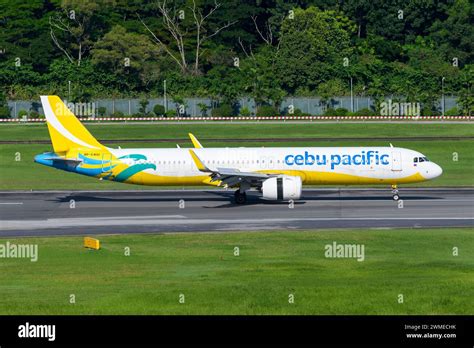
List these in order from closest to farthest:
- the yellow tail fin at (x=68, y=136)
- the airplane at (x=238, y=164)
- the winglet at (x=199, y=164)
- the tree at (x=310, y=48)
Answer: the winglet at (x=199, y=164) → the airplane at (x=238, y=164) → the yellow tail fin at (x=68, y=136) → the tree at (x=310, y=48)

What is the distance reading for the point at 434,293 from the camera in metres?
35.9

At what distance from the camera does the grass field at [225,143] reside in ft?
264

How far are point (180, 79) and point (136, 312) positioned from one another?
130 metres

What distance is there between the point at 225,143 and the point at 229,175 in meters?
40.8

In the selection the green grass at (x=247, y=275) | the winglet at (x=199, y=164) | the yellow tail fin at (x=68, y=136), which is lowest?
the green grass at (x=247, y=275)

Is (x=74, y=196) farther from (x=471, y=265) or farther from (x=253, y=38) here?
(x=253, y=38)

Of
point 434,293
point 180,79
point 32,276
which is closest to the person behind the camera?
point 434,293

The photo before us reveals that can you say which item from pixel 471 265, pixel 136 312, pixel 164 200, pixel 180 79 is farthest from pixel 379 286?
pixel 180 79

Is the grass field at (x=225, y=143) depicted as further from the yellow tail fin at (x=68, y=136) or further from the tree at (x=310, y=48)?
the tree at (x=310, y=48)

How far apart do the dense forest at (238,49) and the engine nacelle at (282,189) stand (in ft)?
282

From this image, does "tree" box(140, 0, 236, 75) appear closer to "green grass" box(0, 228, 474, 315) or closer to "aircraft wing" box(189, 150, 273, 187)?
"aircraft wing" box(189, 150, 273, 187)

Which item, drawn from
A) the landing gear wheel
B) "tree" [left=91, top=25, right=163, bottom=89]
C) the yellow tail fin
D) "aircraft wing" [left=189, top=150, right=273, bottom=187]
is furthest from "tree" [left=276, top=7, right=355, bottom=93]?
"aircraft wing" [left=189, top=150, right=273, bottom=187]

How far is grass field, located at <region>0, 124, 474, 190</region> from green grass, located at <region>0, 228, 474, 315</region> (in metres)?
28.9

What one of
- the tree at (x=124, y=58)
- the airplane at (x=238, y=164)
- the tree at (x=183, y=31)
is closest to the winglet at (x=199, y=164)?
the airplane at (x=238, y=164)
